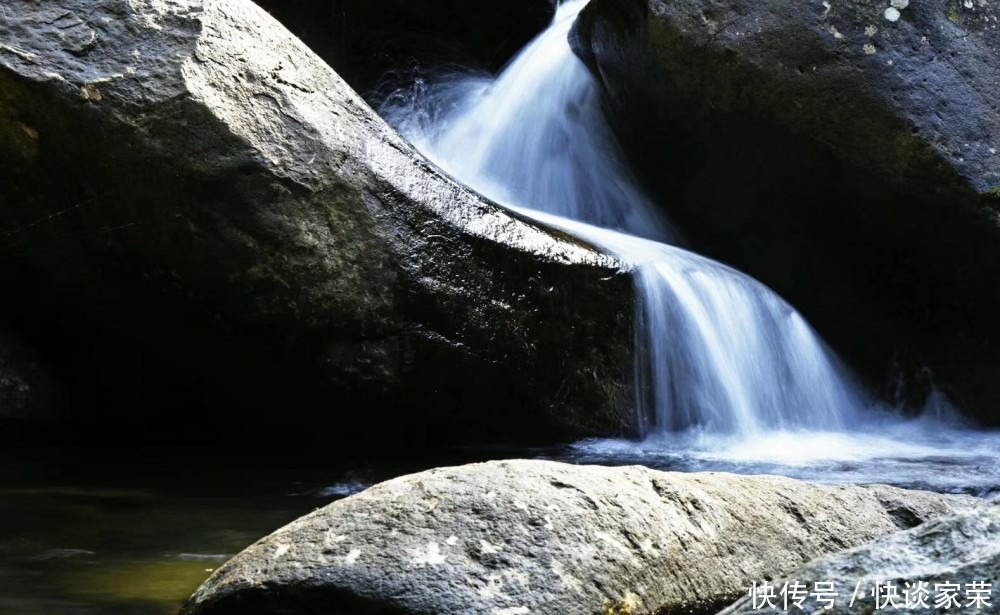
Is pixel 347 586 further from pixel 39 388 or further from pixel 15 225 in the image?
pixel 39 388

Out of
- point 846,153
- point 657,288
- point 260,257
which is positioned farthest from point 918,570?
point 846,153

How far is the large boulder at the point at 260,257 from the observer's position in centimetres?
462

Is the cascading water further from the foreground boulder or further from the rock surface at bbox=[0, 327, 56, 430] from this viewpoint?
the rock surface at bbox=[0, 327, 56, 430]

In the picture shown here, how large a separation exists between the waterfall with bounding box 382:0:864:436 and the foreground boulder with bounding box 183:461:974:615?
2571mm

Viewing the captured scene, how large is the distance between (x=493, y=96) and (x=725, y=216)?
7.04 ft

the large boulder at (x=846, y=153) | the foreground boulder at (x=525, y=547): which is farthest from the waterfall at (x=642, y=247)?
the foreground boulder at (x=525, y=547)

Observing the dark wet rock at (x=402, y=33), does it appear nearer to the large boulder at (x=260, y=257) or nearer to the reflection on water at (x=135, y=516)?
the large boulder at (x=260, y=257)

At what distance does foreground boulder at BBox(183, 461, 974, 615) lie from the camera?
8.05 feet

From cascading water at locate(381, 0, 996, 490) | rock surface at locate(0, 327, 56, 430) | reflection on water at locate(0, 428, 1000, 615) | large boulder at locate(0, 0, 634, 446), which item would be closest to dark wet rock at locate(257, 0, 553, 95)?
cascading water at locate(381, 0, 996, 490)

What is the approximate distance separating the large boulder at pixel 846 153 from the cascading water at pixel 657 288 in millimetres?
460

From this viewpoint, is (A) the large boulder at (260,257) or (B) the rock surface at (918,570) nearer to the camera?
(B) the rock surface at (918,570)

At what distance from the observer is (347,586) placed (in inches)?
96.1

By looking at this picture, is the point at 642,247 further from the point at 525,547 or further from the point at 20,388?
the point at 525,547

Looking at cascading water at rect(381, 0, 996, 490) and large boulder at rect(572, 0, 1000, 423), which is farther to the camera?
large boulder at rect(572, 0, 1000, 423)
